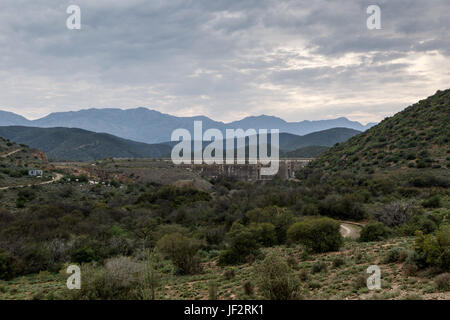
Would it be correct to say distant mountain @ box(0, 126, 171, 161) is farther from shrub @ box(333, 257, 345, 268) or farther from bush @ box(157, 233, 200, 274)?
shrub @ box(333, 257, 345, 268)

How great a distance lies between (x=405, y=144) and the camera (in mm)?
46562

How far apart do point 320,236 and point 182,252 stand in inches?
319

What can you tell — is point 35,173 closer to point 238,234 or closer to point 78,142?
point 238,234

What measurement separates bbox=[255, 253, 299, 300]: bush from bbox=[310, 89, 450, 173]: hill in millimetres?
36700

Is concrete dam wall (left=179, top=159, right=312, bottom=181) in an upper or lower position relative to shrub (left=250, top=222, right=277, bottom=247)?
upper

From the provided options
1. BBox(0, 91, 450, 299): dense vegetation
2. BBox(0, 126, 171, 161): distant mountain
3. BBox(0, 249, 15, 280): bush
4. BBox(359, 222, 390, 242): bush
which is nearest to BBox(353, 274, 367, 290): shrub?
BBox(0, 91, 450, 299): dense vegetation

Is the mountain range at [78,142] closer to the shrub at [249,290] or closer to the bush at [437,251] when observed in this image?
the bush at [437,251]

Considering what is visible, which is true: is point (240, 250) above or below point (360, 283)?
below

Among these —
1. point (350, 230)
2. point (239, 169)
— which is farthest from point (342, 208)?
point (239, 169)

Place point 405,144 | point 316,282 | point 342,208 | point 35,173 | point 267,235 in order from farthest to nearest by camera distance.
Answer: point 35,173, point 405,144, point 342,208, point 267,235, point 316,282

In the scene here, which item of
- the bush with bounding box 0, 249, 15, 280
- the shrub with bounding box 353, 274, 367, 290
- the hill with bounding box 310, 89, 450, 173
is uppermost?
the hill with bounding box 310, 89, 450, 173

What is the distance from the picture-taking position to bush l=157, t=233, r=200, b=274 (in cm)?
1759

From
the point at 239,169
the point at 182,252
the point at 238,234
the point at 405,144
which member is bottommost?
the point at 182,252

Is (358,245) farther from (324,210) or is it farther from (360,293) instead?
(324,210)
